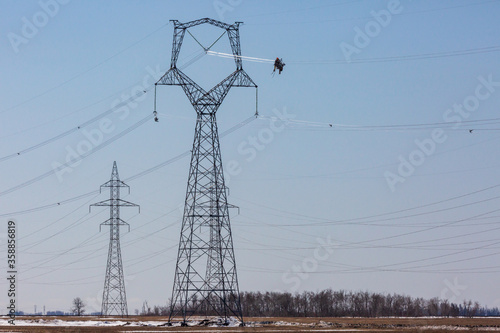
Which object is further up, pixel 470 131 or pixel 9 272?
pixel 470 131

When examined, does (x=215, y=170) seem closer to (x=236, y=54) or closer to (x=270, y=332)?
(x=236, y=54)

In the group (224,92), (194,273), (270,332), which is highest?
(224,92)

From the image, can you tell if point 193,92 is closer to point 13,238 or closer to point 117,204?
point 13,238

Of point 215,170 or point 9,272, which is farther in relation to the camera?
point 215,170

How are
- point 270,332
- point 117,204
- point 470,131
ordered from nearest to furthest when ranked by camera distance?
point 270,332 < point 470,131 < point 117,204

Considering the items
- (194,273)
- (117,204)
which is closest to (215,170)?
(194,273)

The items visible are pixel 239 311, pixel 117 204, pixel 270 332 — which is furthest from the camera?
pixel 117 204

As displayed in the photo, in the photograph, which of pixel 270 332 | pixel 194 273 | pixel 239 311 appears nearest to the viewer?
pixel 270 332

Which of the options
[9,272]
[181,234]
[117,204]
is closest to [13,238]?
[9,272]

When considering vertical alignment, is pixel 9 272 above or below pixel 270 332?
above
